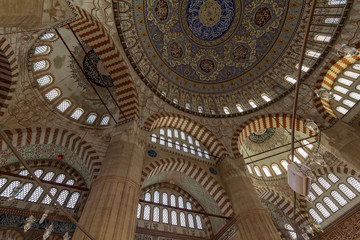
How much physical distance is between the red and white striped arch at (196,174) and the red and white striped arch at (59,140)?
6.74ft

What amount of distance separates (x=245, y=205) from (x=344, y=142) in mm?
4830

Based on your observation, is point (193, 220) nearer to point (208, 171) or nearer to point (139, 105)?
point (208, 171)

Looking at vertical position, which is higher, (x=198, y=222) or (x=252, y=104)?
(x=252, y=104)

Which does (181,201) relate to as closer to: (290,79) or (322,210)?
(322,210)

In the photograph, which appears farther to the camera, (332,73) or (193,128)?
(193,128)

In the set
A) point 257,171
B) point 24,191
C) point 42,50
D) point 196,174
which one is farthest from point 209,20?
point 24,191

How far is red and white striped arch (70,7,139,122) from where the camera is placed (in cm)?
857

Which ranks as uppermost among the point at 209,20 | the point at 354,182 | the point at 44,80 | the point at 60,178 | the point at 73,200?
the point at 209,20

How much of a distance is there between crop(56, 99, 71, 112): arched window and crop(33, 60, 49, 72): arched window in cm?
172

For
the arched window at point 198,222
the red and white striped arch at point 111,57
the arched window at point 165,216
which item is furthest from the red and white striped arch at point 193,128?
the arched window at point 165,216

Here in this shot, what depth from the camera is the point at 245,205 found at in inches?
311

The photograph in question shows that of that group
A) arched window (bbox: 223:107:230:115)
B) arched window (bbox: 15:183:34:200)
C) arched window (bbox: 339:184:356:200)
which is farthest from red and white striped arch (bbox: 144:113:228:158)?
arched window (bbox: 339:184:356:200)

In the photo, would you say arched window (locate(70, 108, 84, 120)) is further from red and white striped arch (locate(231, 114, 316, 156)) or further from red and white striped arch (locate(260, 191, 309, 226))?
red and white striped arch (locate(260, 191, 309, 226))

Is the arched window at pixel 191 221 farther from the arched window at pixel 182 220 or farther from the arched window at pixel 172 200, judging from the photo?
the arched window at pixel 172 200
